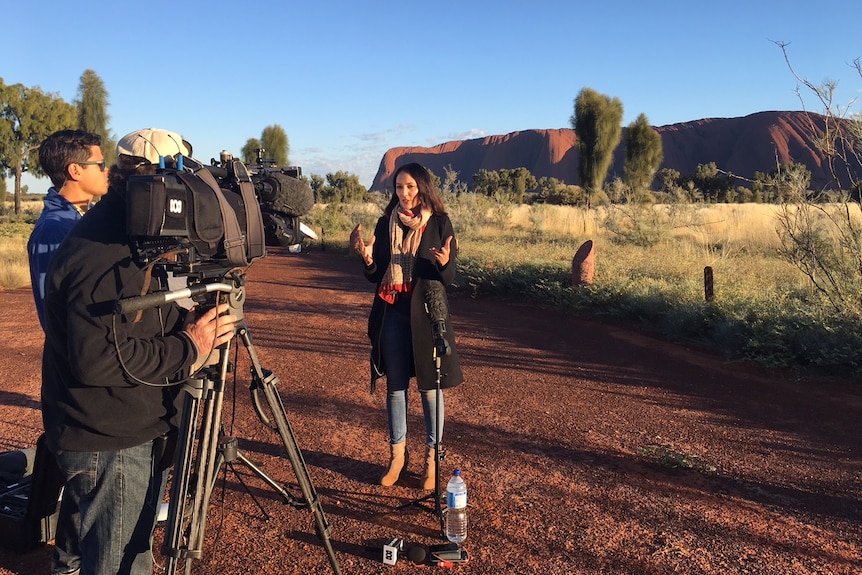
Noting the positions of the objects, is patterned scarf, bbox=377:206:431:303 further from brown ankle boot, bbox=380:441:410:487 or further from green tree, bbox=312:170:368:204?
green tree, bbox=312:170:368:204

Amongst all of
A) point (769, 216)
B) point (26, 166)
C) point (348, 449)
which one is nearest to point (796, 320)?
point (348, 449)

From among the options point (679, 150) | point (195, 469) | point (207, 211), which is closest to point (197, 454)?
point (195, 469)

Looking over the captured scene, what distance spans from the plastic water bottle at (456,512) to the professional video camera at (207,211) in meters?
1.67

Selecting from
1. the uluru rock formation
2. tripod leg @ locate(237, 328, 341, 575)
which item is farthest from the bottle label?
the uluru rock formation

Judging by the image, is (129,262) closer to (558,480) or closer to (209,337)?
(209,337)

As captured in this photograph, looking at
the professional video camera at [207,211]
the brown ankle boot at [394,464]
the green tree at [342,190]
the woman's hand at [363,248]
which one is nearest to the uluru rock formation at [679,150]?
the green tree at [342,190]

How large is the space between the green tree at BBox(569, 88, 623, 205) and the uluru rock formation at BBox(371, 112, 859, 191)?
37904mm

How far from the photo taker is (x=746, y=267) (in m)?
10.9

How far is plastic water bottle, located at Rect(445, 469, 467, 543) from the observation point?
10.4 feet

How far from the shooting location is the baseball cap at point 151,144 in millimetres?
2104

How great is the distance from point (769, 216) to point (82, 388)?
18404 millimetres

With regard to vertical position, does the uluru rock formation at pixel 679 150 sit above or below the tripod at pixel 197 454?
above

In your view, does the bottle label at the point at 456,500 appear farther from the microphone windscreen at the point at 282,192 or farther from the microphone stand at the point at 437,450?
the microphone windscreen at the point at 282,192

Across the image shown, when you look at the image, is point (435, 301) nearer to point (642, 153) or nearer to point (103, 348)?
point (103, 348)
